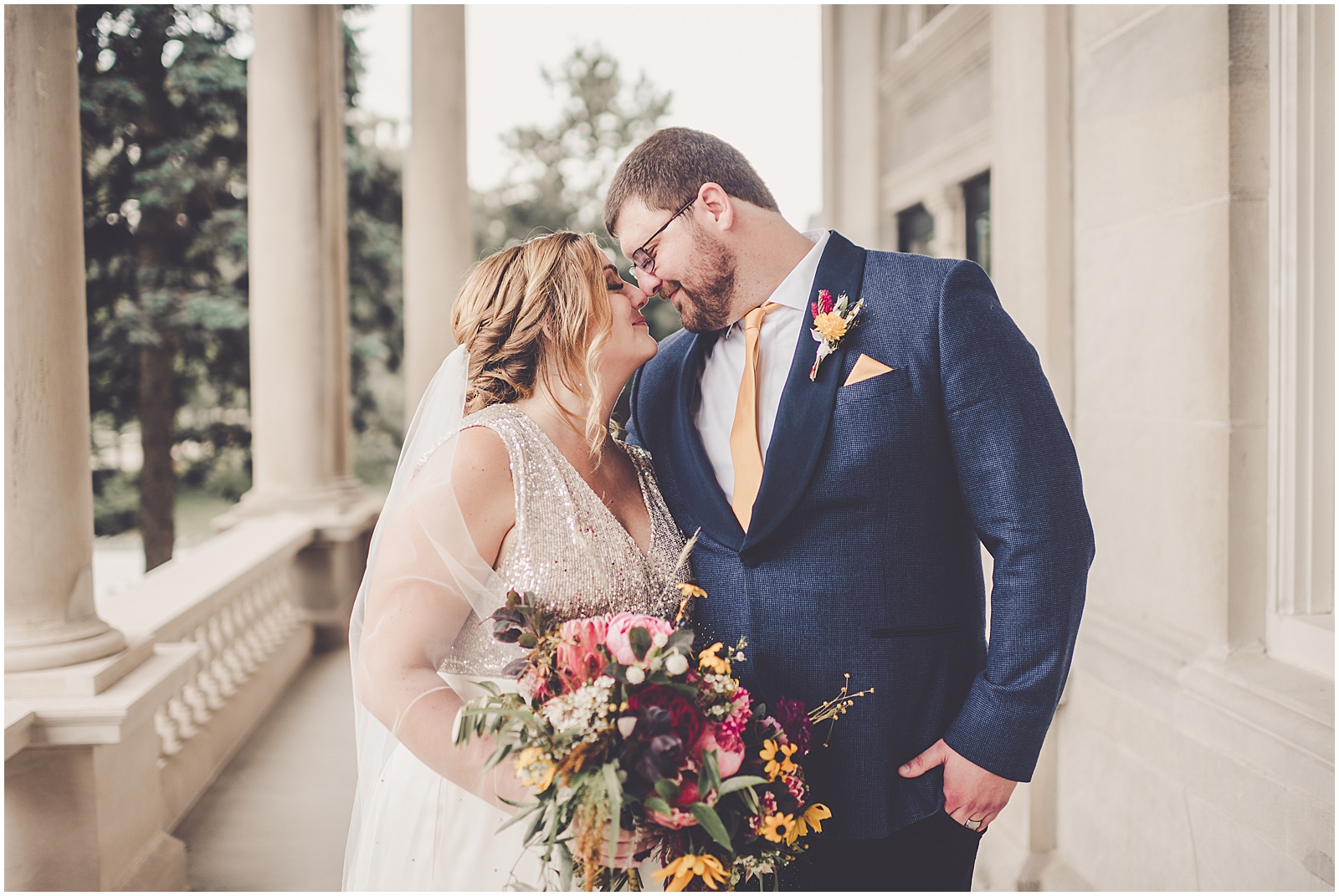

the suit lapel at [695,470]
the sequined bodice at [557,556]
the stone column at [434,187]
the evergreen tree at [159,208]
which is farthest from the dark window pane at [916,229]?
the evergreen tree at [159,208]

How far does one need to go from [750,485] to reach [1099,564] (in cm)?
208

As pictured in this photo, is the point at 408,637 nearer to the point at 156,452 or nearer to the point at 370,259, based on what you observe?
the point at 156,452

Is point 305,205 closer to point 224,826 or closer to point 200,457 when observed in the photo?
point 224,826

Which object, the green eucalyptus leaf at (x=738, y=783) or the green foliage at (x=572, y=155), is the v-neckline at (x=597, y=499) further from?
the green foliage at (x=572, y=155)

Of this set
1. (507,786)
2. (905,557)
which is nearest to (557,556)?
(507,786)

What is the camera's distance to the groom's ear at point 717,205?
2648 mm

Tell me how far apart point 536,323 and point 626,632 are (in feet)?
3.38

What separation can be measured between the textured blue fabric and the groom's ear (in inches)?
20.4

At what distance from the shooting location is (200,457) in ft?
52.9

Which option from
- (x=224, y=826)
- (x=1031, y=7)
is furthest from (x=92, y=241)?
(x=1031, y=7)

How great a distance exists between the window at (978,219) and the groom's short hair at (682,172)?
3.87 metres

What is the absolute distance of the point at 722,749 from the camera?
175 cm

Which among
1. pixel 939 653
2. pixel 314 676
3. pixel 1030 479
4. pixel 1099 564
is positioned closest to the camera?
pixel 1030 479

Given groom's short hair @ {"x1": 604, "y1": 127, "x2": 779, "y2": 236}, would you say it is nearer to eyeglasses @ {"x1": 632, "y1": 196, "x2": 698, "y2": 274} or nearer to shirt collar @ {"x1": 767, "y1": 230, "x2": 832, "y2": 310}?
eyeglasses @ {"x1": 632, "y1": 196, "x2": 698, "y2": 274}
